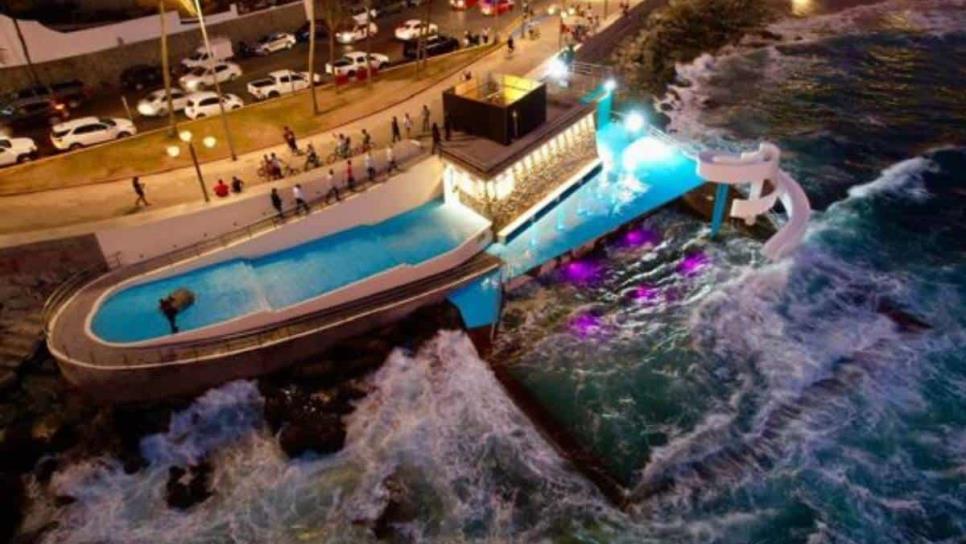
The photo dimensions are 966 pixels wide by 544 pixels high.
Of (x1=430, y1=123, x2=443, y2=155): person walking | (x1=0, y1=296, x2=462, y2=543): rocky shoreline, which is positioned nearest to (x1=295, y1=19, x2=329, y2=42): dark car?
(x1=430, y1=123, x2=443, y2=155): person walking

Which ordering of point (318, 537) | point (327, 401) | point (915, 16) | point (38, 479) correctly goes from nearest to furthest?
point (318, 537)
point (38, 479)
point (327, 401)
point (915, 16)

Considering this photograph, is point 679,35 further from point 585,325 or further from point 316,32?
point 585,325

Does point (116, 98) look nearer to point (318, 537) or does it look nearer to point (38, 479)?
point (38, 479)

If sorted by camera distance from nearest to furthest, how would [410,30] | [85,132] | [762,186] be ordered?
[762,186] → [85,132] → [410,30]

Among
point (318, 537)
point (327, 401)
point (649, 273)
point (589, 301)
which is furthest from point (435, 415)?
point (649, 273)

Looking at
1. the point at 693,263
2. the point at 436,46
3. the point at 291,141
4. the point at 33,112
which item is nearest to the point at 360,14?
the point at 436,46

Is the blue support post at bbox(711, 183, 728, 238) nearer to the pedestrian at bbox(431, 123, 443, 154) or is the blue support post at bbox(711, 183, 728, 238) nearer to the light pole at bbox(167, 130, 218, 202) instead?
the pedestrian at bbox(431, 123, 443, 154)

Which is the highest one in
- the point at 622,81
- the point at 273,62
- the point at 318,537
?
the point at 273,62
